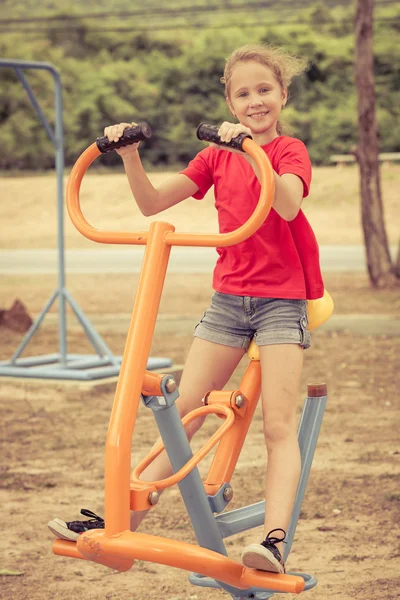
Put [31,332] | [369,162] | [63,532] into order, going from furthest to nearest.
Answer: [369,162]
[31,332]
[63,532]

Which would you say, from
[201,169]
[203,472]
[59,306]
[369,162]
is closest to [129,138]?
[201,169]

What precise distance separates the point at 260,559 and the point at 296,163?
1.08 metres

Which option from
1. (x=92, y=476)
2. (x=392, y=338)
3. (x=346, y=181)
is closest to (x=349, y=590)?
(x=92, y=476)

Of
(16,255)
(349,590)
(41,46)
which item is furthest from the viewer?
(41,46)

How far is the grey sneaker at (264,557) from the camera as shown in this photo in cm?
273

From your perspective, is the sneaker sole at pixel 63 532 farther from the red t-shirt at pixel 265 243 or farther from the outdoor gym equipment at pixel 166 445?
the red t-shirt at pixel 265 243

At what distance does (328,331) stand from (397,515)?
6121mm

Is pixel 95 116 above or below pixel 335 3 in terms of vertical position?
below

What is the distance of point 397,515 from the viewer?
4434mm

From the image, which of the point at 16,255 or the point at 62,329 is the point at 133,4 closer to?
the point at 16,255

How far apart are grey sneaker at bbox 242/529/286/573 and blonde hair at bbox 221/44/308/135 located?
131cm

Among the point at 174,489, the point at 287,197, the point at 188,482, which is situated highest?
the point at 287,197

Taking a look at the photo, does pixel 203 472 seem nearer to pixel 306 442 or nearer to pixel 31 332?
pixel 306 442

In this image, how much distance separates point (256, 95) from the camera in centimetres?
298
